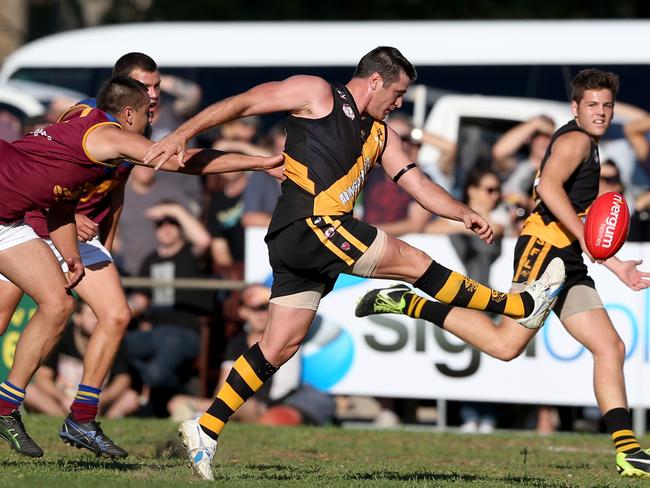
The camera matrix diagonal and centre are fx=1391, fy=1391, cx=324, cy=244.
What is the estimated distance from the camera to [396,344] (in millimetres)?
12016

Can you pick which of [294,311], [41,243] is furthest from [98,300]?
[294,311]

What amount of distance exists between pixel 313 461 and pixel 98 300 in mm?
1912

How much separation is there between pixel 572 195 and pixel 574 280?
0.53 metres

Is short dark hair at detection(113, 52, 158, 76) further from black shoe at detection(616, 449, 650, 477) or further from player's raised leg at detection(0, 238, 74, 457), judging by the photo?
black shoe at detection(616, 449, 650, 477)

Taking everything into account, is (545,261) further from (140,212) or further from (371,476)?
(140,212)

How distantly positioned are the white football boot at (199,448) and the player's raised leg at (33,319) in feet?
3.26

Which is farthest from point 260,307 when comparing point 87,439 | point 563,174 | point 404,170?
point 404,170

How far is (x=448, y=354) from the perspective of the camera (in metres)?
12.0

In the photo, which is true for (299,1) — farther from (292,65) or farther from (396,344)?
(396,344)

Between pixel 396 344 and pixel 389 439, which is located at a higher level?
pixel 396 344

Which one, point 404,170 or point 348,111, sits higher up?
point 348,111

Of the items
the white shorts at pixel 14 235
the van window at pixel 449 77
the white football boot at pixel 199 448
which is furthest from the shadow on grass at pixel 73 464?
the van window at pixel 449 77

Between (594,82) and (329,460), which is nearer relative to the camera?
(594,82)

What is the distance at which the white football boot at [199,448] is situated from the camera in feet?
24.3
